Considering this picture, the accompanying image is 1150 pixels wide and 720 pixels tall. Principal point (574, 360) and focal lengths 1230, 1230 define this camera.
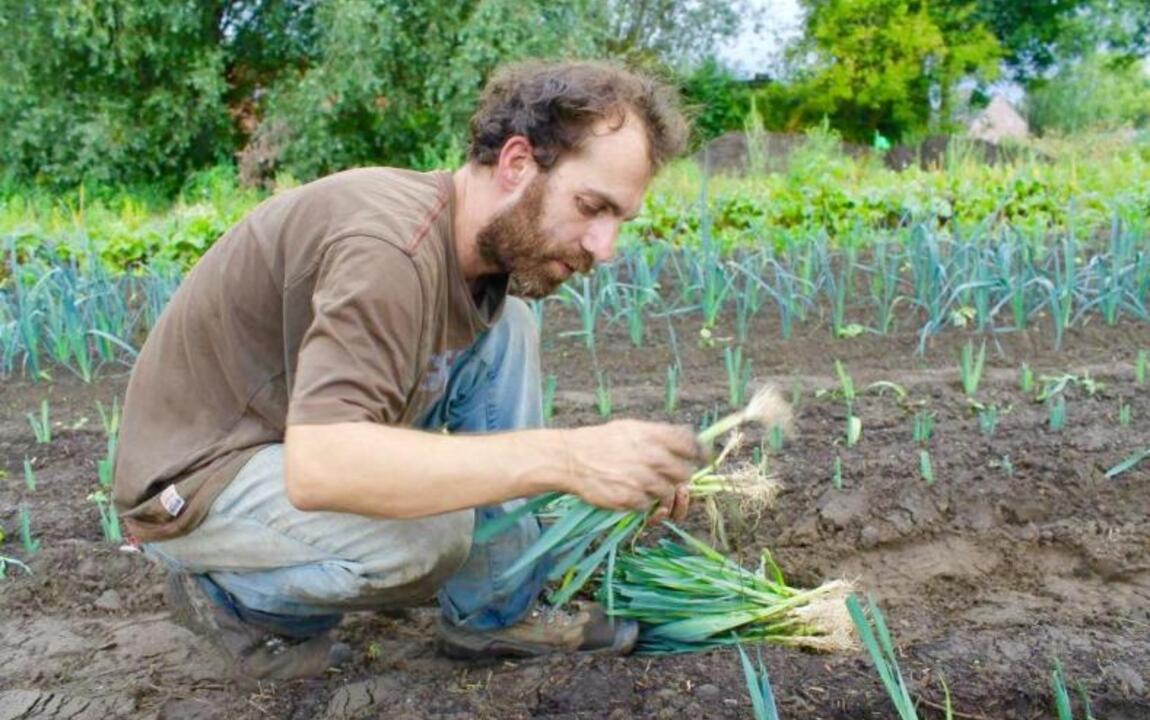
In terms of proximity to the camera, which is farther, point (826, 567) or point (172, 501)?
point (826, 567)

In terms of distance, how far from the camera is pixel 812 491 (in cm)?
323

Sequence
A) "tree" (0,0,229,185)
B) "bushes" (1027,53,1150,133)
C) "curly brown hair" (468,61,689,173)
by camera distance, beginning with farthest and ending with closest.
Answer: "bushes" (1027,53,1150,133), "tree" (0,0,229,185), "curly brown hair" (468,61,689,173)

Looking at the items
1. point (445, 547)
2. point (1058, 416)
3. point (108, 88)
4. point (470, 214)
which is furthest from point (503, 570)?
point (108, 88)

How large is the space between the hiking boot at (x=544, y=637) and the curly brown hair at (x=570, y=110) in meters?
0.97

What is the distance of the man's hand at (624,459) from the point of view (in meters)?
1.88

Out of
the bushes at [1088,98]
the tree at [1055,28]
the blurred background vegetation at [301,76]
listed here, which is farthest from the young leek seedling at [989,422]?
the tree at [1055,28]

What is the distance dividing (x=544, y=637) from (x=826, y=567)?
85 cm

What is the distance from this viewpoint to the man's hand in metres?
1.88

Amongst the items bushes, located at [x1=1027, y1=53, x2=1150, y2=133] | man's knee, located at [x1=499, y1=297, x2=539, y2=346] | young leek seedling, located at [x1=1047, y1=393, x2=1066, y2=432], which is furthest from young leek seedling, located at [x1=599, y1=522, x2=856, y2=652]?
bushes, located at [x1=1027, y1=53, x2=1150, y2=133]

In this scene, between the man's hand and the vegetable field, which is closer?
the man's hand

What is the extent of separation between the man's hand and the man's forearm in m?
0.03

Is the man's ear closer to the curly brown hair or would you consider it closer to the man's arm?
the curly brown hair

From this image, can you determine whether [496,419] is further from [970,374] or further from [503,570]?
[970,374]

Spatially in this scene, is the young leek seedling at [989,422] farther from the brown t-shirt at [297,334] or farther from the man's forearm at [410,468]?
the man's forearm at [410,468]
